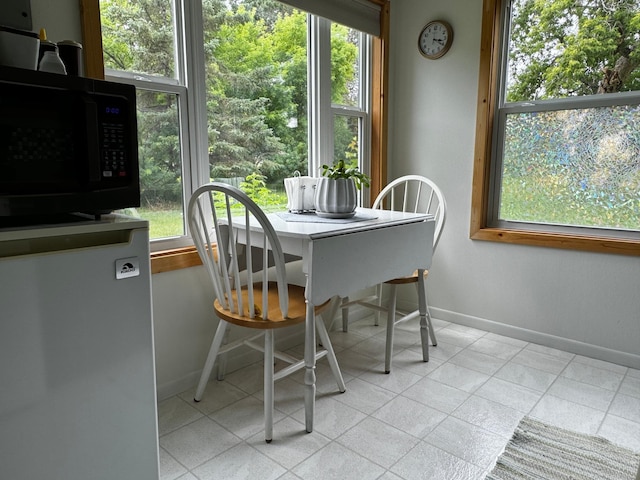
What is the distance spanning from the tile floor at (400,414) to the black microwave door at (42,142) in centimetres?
107

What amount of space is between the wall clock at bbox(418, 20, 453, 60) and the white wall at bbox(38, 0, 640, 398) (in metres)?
0.04

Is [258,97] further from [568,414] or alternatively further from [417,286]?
[568,414]

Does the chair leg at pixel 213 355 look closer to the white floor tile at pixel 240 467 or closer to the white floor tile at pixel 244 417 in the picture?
the white floor tile at pixel 244 417

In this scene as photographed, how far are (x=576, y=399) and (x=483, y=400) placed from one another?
430mm

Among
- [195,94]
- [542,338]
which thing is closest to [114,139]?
[195,94]

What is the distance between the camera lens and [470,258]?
2891 millimetres

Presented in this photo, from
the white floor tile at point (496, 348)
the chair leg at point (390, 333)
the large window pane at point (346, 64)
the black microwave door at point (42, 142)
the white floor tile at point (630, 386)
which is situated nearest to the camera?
the black microwave door at point (42, 142)

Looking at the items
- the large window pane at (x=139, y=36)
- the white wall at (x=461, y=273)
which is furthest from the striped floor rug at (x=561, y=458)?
the large window pane at (x=139, y=36)

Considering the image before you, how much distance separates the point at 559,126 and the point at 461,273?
1056 mm

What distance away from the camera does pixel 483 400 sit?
2.01 metres

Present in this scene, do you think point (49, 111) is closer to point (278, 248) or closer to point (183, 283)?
point (278, 248)

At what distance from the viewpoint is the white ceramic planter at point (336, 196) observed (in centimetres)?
209

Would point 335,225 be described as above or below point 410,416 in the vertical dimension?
above

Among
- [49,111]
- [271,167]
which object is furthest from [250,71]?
[49,111]
